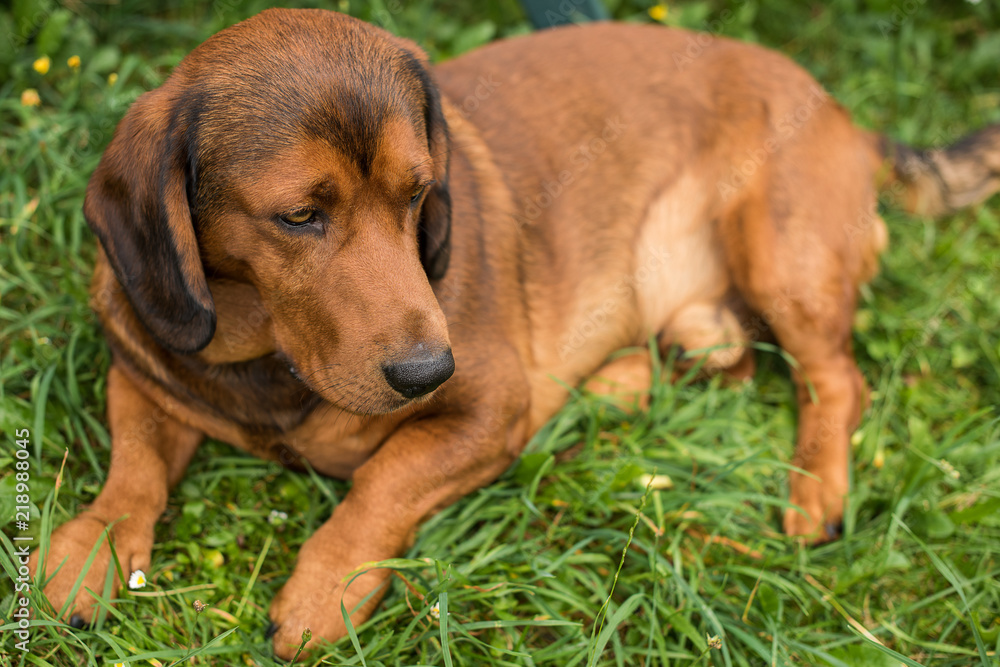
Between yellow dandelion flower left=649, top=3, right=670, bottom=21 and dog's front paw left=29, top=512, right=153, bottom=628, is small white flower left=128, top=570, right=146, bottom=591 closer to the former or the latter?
dog's front paw left=29, top=512, right=153, bottom=628

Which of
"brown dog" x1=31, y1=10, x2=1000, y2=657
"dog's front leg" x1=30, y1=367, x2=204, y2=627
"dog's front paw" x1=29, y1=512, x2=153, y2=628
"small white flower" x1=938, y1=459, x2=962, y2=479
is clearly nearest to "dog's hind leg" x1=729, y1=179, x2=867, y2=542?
"brown dog" x1=31, y1=10, x2=1000, y2=657

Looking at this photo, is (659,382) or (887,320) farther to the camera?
(887,320)

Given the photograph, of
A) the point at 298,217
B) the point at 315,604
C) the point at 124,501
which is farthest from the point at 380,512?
the point at 298,217

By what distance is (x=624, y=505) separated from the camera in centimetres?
304

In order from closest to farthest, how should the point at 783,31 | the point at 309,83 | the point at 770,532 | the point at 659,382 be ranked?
1. the point at 309,83
2. the point at 770,532
3. the point at 659,382
4. the point at 783,31

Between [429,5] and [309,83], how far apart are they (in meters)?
2.76

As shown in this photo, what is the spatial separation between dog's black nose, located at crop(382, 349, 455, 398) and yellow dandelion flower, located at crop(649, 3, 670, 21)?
333cm

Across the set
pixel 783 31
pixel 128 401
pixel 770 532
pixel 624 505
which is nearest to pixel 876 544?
pixel 770 532

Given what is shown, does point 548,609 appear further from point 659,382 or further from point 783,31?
point 783,31

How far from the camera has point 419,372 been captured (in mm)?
2154

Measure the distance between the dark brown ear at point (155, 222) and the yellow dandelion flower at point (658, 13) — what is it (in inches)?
129

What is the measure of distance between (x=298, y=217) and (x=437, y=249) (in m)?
0.63

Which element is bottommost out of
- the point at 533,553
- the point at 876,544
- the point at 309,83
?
the point at 876,544

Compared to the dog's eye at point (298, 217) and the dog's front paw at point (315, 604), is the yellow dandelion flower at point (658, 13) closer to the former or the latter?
the dog's eye at point (298, 217)
